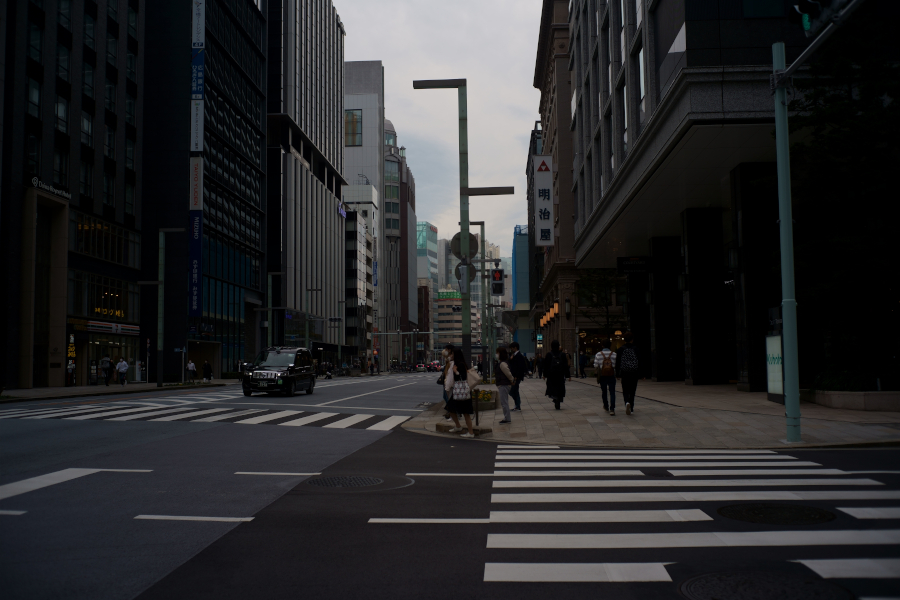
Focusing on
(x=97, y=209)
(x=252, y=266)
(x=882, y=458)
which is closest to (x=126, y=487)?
(x=882, y=458)

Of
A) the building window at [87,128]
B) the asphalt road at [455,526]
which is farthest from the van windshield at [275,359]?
the building window at [87,128]

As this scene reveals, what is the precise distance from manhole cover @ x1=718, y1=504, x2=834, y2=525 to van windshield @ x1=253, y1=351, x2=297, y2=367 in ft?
78.0

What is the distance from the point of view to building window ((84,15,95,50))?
142 feet

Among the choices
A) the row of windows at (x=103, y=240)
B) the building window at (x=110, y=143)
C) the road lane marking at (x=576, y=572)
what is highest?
the building window at (x=110, y=143)

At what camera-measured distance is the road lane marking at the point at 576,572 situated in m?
4.63

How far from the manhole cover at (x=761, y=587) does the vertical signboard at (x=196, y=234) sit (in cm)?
5369

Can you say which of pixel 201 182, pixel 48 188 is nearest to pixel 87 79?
pixel 48 188

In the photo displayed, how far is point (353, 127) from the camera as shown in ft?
482

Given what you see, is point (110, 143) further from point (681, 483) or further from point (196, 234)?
point (681, 483)

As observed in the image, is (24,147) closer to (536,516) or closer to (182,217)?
(182,217)

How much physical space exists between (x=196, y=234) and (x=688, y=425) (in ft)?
154

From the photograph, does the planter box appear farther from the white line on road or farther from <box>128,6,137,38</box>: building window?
<box>128,6,137,38</box>: building window

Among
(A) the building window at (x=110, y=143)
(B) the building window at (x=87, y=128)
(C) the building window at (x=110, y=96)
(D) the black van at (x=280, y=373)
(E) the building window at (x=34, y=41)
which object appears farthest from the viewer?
(C) the building window at (x=110, y=96)

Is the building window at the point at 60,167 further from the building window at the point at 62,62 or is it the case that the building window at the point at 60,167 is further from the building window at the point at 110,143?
the building window at the point at 110,143
